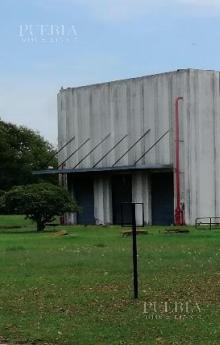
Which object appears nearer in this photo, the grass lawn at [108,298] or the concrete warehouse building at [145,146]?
the grass lawn at [108,298]

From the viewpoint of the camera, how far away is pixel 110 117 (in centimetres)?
4778

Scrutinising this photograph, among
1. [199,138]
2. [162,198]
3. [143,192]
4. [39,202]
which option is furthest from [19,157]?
[39,202]

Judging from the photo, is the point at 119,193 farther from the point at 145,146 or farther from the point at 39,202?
the point at 39,202

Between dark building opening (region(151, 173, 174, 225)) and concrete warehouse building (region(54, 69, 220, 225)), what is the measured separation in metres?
0.06

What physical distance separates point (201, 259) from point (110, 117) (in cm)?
3011

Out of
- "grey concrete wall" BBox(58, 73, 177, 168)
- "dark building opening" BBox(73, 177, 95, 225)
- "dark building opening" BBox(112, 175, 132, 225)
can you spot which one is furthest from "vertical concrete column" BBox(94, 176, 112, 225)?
"grey concrete wall" BBox(58, 73, 177, 168)

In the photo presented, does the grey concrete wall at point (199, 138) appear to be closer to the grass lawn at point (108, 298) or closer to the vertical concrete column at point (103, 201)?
the vertical concrete column at point (103, 201)

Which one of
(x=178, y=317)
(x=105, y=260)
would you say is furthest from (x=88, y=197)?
(x=178, y=317)

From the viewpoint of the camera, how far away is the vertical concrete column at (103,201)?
158 ft

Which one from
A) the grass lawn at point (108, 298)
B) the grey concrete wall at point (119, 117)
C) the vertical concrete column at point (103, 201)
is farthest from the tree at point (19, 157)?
the grass lawn at point (108, 298)

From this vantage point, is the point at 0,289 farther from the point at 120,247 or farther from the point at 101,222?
the point at 101,222

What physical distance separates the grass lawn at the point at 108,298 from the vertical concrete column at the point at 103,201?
26.9 meters

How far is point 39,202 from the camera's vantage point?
1422 inches

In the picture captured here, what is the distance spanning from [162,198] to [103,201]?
13.8ft
